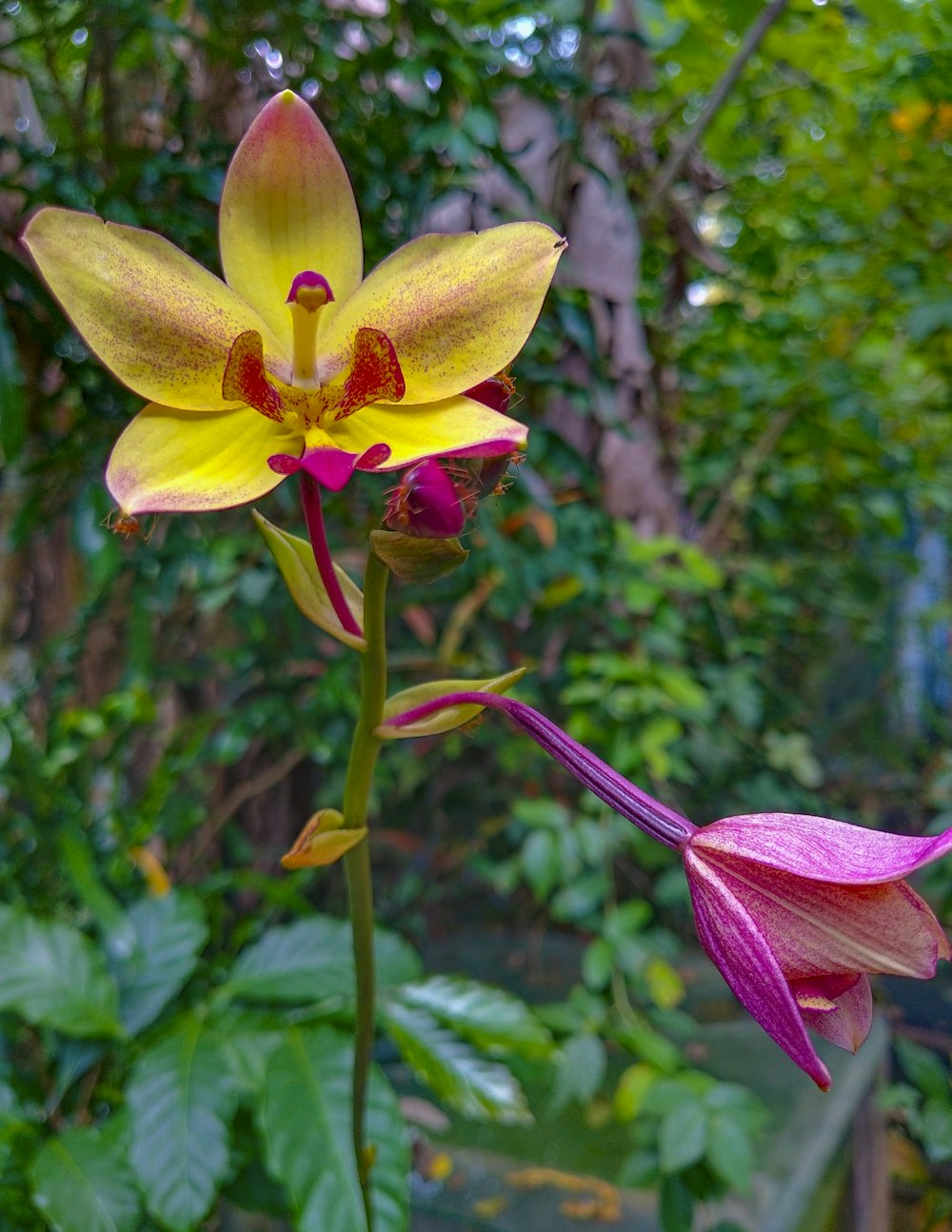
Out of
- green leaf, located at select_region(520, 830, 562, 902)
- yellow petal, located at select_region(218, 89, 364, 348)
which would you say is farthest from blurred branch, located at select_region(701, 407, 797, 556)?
yellow petal, located at select_region(218, 89, 364, 348)

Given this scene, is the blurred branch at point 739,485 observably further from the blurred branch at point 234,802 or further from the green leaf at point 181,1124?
the green leaf at point 181,1124

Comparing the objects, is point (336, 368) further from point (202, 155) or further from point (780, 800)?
point (780, 800)

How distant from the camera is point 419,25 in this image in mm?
728

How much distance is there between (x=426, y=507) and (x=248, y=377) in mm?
72

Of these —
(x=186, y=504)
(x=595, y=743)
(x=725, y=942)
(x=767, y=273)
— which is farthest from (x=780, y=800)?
(x=186, y=504)

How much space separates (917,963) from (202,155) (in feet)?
2.80

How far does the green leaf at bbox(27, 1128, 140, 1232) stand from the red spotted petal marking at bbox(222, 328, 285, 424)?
542 millimetres

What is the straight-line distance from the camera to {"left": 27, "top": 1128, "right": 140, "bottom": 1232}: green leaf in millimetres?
538

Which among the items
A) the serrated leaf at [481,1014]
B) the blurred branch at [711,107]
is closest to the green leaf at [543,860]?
the serrated leaf at [481,1014]

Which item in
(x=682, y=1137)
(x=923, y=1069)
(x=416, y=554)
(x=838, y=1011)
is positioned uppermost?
(x=416, y=554)

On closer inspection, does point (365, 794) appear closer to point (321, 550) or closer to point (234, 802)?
point (321, 550)

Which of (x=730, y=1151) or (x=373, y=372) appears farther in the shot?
(x=730, y=1151)

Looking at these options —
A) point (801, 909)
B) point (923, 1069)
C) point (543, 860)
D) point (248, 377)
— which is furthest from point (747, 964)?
point (923, 1069)

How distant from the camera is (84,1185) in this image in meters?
0.56
